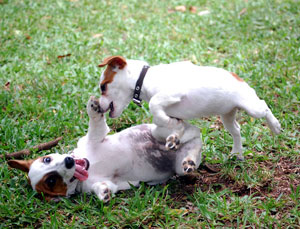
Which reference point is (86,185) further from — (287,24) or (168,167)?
(287,24)

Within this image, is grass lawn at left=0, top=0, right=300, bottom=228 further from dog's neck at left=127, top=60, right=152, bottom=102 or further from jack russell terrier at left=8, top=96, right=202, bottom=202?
dog's neck at left=127, top=60, right=152, bottom=102

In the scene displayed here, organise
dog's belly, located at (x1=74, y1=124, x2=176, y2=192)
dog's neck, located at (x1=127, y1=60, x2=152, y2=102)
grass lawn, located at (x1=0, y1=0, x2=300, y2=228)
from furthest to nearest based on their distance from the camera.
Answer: dog's belly, located at (x1=74, y1=124, x2=176, y2=192)
dog's neck, located at (x1=127, y1=60, x2=152, y2=102)
grass lawn, located at (x1=0, y1=0, x2=300, y2=228)

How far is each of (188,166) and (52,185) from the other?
100cm

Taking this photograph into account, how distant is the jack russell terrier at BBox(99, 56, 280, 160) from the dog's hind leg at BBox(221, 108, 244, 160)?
0.91 feet

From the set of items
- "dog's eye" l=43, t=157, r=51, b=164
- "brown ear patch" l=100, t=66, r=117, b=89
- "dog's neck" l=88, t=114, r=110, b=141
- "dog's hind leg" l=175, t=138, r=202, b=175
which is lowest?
"dog's hind leg" l=175, t=138, r=202, b=175

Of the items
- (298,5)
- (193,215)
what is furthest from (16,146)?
(298,5)

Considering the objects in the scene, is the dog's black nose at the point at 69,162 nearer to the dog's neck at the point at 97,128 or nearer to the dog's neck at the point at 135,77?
the dog's neck at the point at 97,128

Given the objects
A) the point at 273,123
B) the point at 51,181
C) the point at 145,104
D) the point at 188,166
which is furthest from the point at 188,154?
the point at 145,104

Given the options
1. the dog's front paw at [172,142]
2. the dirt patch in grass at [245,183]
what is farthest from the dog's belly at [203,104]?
the dirt patch in grass at [245,183]

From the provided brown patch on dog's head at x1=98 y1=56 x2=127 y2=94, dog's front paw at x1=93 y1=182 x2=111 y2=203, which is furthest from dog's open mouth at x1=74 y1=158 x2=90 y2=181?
brown patch on dog's head at x1=98 y1=56 x2=127 y2=94

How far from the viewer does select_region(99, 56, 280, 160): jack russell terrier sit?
277 cm

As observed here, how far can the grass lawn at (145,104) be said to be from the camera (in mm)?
2861

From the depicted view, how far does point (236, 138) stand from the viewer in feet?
10.9

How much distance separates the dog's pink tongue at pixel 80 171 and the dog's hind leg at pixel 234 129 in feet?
3.78
